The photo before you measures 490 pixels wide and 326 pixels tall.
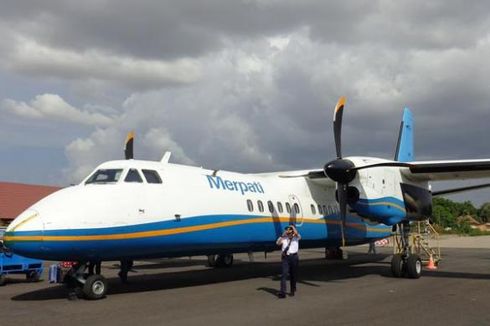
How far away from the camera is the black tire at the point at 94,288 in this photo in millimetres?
10430

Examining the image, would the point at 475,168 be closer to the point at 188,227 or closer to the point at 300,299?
the point at 300,299

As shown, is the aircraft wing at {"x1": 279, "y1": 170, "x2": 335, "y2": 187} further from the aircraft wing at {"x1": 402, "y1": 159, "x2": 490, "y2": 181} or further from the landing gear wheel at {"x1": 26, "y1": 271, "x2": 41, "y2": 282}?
the landing gear wheel at {"x1": 26, "y1": 271, "x2": 41, "y2": 282}

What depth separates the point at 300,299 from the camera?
10758mm

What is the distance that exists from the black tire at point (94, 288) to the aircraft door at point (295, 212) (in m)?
6.25

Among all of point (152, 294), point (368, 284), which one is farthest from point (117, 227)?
point (368, 284)

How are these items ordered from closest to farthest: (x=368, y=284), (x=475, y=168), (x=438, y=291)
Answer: (x=438, y=291) → (x=368, y=284) → (x=475, y=168)

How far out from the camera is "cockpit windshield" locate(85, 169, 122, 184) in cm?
1112

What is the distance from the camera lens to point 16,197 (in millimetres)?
39781

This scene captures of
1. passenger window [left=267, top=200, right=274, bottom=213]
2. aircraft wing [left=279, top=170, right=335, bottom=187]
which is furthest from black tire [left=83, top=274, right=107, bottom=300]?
aircraft wing [left=279, top=170, right=335, bottom=187]

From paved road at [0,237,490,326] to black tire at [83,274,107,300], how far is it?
189 millimetres

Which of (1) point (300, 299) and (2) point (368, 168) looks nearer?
(1) point (300, 299)

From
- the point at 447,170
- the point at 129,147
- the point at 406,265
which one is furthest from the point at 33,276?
the point at 447,170

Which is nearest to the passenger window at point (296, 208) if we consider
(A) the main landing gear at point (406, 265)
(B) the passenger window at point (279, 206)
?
(B) the passenger window at point (279, 206)

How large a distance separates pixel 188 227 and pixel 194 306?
2267 mm
